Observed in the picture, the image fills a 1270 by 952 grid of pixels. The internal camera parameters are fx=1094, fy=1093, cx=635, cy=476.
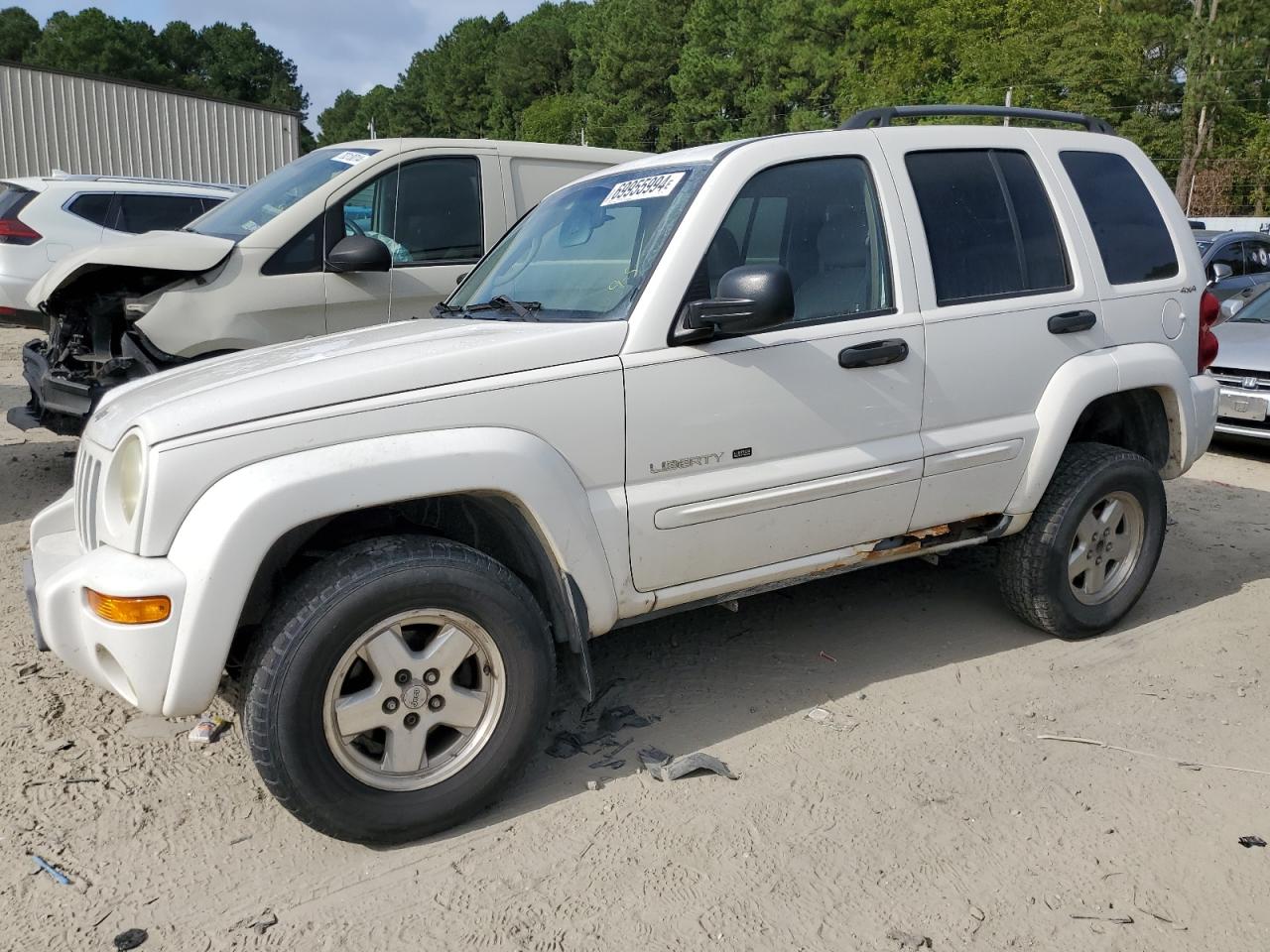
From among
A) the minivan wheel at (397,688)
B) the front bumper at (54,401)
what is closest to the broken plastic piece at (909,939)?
the minivan wheel at (397,688)

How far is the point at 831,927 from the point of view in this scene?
2.78 meters

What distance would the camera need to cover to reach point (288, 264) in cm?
590

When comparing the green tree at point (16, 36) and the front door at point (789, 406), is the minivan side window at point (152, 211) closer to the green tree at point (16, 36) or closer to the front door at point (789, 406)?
the front door at point (789, 406)

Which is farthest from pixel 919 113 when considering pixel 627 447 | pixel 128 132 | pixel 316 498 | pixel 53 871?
pixel 128 132

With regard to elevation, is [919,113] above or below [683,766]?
above

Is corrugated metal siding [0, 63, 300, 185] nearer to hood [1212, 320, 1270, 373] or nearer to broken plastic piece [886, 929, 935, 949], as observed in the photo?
hood [1212, 320, 1270, 373]

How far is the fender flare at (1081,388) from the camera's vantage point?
421 centimetres

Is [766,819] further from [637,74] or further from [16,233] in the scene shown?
[637,74]

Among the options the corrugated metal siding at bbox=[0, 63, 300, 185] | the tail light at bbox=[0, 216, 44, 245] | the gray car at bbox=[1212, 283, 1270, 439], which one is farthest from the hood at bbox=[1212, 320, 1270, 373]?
the corrugated metal siding at bbox=[0, 63, 300, 185]

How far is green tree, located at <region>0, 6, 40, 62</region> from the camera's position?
94375 millimetres

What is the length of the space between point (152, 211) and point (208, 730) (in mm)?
8449

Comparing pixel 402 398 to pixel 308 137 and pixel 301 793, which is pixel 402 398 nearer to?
pixel 301 793

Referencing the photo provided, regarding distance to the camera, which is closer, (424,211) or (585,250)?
(585,250)

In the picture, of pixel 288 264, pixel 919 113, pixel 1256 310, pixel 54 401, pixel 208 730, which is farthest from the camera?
pixel 1256 310
